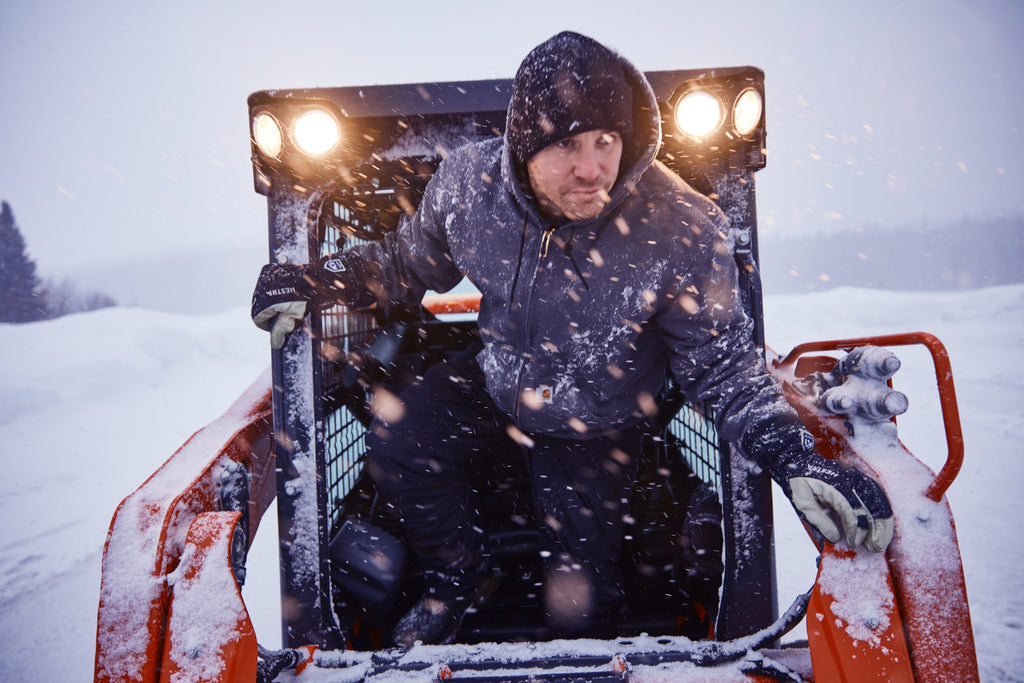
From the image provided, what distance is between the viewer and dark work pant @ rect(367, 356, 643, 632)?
1478 mm

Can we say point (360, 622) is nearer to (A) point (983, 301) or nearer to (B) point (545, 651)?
(B) point (545, 651)

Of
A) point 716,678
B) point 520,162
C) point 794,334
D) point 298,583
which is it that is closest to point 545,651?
point 716,678

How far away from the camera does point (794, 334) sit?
29.1 feet

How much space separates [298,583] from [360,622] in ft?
1.16

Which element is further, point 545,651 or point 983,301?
point 983,301

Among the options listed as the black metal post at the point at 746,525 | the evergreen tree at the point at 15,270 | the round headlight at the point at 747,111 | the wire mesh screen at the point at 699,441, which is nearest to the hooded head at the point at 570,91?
the round headlight at the point at 747,111

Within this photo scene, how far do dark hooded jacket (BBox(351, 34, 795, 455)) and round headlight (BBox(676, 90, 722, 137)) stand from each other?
115mm

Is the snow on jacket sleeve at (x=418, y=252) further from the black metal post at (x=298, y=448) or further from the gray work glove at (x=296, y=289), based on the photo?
the black metal post at (x=298, y=448)

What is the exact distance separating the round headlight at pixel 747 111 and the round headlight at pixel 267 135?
113 cm

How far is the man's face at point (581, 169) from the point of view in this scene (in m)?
1.12

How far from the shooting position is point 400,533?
6.24ft

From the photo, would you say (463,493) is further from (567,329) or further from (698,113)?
(698,113)

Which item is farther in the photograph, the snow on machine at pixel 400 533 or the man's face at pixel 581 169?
the man's face at pixel 581 169

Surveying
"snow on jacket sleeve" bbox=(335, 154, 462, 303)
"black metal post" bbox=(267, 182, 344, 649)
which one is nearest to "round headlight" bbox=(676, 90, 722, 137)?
"snow on jacket sleeve" bbox=(335, 154, 462, 303)
